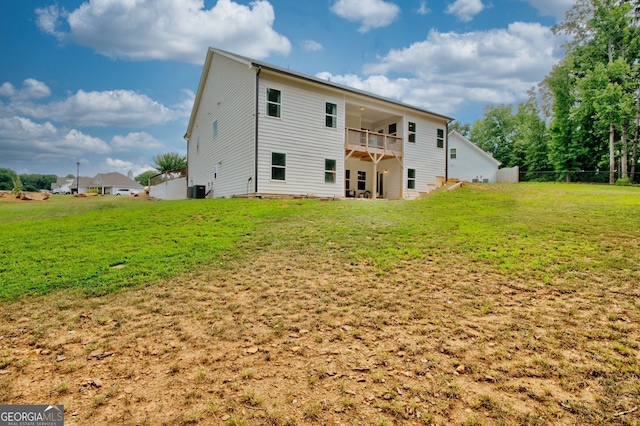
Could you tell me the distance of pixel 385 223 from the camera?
364 inches

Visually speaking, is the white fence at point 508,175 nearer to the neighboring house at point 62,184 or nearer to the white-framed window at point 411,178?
the white-framed window at point 411,178

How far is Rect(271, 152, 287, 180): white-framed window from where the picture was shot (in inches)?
615

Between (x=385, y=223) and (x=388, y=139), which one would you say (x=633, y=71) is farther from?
(x=385, y=223)

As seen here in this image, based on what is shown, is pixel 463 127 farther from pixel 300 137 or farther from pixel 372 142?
pixel 300 137

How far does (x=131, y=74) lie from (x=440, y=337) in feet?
94.3

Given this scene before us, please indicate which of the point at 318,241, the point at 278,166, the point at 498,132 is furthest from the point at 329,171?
the point at 498,132

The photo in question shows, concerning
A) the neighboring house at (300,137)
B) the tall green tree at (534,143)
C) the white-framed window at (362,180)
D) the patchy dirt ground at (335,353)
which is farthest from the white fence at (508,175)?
the patchy dirt ground at (335,353)

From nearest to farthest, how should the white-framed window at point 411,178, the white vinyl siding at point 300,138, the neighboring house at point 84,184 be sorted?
the white vinyl siding at point 300,138 → the white-framed window at point 411,178 → the neighboring house at point 84,184

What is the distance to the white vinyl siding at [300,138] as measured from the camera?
15.4 meters

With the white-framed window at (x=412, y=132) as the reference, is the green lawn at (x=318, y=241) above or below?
below

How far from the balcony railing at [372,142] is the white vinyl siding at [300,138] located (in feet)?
2.84

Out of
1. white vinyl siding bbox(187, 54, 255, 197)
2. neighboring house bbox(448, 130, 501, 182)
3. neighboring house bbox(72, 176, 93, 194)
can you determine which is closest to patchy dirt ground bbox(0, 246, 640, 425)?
white vinyl siding bbox(187, 54, 255, 197)

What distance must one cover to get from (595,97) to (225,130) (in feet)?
104

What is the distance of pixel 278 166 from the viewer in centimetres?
1574
